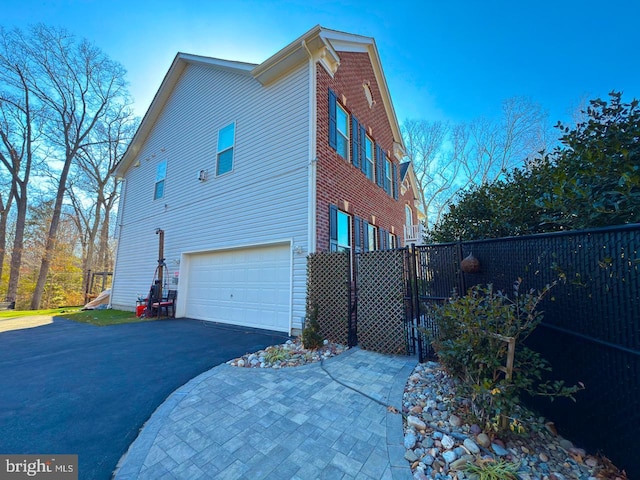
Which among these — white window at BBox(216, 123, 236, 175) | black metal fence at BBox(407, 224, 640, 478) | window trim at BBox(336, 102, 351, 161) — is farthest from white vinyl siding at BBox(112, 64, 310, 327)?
black metal fence at BBox(407, 224, 640, 478)

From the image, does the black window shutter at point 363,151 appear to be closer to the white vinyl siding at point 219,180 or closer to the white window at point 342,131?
the white window at point 342,131

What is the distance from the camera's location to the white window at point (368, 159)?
859cm

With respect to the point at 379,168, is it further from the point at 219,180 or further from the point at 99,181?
the point at 99,181

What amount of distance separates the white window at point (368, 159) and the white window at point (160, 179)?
743 centimetres

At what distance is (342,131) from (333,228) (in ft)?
10.2

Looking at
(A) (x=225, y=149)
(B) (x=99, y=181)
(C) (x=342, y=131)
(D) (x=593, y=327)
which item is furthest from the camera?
(B) (x=99, y=181)

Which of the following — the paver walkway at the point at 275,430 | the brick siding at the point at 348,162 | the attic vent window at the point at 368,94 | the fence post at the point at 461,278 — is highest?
the attic vent window at the point at 368,94

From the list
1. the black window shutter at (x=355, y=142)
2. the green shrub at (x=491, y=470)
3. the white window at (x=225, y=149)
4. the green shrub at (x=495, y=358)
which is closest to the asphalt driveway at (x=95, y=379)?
the green shrub at (x=491, y=470)

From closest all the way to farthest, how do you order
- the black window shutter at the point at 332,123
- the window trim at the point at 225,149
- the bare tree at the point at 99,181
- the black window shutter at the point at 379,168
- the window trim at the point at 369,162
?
1. the black window shutter at the point at 332,123
2. the window trim at the point at 225,149
3. the window trim at the point at 369,162
4. the black window shutter at the point at 379,168
5. the bare tree at the point at 99,181

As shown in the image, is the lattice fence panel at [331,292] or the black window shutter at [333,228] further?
the black window shutter at [333,228]

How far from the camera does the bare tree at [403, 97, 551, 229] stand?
1450 centimetres

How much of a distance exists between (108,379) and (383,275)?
425 centimetres

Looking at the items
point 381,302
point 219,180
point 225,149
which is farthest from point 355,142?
point 381,302

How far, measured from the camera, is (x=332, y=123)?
6672 mm
